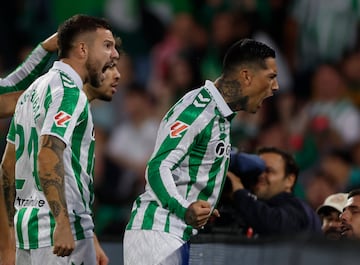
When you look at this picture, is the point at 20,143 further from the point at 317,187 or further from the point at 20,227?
the point at 317,187

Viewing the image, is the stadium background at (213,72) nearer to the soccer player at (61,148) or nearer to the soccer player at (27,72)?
the soccer player at (27,72)

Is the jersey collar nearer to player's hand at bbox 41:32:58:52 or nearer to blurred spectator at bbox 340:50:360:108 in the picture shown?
player's hand at bbox 41:32:58:52

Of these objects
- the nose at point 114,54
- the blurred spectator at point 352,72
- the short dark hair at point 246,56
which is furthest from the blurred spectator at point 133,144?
the nose at point 114,54

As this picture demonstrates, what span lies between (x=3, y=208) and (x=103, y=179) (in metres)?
5.02

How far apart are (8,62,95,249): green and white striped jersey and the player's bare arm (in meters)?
0.08

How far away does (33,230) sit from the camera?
16.8 feet

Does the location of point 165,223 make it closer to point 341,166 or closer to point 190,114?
point 190,114

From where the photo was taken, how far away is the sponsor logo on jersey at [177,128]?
5.24 m

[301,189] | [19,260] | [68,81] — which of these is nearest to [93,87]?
[68,81]

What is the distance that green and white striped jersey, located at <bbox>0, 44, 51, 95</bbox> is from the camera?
6.07 metres

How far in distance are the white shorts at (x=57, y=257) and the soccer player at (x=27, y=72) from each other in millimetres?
1069

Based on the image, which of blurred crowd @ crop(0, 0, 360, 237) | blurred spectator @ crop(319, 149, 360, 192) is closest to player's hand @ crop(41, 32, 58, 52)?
blurred crowd @ crop(0, 0, 360, 237)

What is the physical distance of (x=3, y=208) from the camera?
18.1 ft

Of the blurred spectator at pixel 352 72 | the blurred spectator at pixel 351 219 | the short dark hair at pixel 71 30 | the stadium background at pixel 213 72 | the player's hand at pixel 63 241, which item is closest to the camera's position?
the player's hand at pixel 63 241
